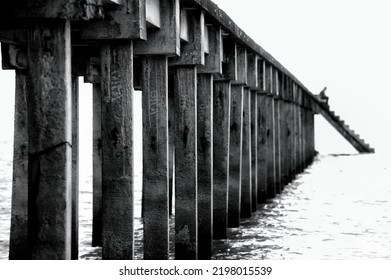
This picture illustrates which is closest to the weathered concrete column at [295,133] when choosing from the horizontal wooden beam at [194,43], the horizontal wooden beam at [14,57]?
the horizontal wooden beam at [194,43]

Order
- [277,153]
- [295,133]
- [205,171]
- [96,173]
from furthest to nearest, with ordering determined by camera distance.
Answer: [295,133]
[277,153]
[96,173]
[205,171]

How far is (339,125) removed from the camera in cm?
3503

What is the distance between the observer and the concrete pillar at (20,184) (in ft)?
28.6

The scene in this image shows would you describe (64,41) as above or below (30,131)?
above

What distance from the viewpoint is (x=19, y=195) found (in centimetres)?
878

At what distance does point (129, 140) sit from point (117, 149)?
0.12 m

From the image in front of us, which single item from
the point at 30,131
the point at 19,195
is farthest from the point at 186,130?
the point at 30,131

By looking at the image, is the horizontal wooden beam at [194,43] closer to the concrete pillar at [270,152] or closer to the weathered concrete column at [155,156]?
the weathered concrete column at [155,156]

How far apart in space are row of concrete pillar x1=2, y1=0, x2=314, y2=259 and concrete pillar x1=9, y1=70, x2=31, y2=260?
0.01m

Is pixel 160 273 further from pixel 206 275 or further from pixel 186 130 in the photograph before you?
pixel 186 130

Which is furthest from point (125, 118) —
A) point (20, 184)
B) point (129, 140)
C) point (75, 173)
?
point (75, 173)

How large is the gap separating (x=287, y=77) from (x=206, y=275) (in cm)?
1469

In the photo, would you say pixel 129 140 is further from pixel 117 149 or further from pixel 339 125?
pixel 339 125

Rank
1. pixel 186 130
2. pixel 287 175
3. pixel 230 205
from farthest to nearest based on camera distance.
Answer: pixel 287 175
pixel 230 205
pixel 186 130
